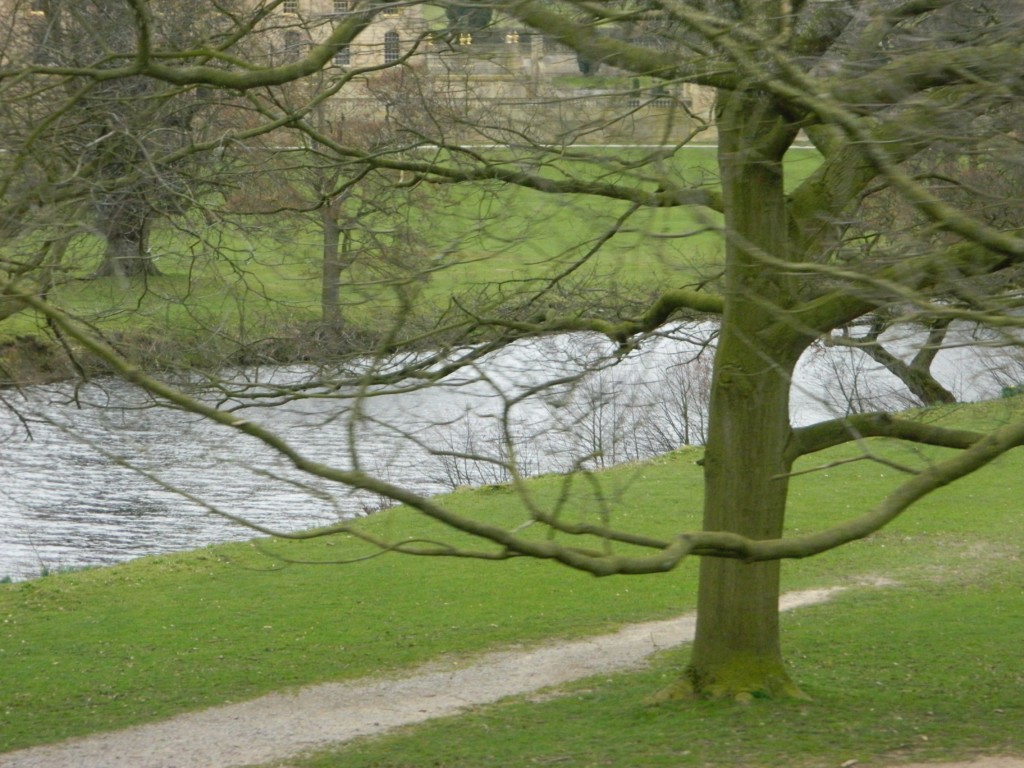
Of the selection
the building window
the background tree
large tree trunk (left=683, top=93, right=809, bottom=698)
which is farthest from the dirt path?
the building window

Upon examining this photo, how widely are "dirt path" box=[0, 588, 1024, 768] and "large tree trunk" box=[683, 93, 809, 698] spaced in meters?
1.68

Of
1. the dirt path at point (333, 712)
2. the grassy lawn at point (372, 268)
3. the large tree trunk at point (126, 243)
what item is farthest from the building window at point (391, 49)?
the dirt path at point (333, 712)

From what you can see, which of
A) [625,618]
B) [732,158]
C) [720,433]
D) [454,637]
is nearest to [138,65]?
[732,158]

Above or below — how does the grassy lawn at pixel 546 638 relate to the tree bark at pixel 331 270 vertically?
below

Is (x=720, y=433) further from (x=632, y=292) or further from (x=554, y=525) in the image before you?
(x=554, y=525)

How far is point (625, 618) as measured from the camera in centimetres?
1157

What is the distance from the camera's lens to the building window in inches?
297

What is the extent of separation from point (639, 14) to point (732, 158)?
0.98 metres

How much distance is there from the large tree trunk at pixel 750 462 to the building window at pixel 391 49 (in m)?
2.30

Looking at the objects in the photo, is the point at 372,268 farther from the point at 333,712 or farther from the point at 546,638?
the point at 546,638

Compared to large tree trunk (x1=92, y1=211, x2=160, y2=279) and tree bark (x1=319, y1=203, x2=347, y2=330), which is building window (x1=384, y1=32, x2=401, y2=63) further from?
large tree trunk (x1=92, y1=211, x2=160, y2=279)

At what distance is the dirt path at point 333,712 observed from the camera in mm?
7992

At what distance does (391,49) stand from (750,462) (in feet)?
11.9

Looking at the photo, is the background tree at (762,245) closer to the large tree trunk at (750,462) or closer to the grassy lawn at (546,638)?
the large tree trunk at (750,462)
